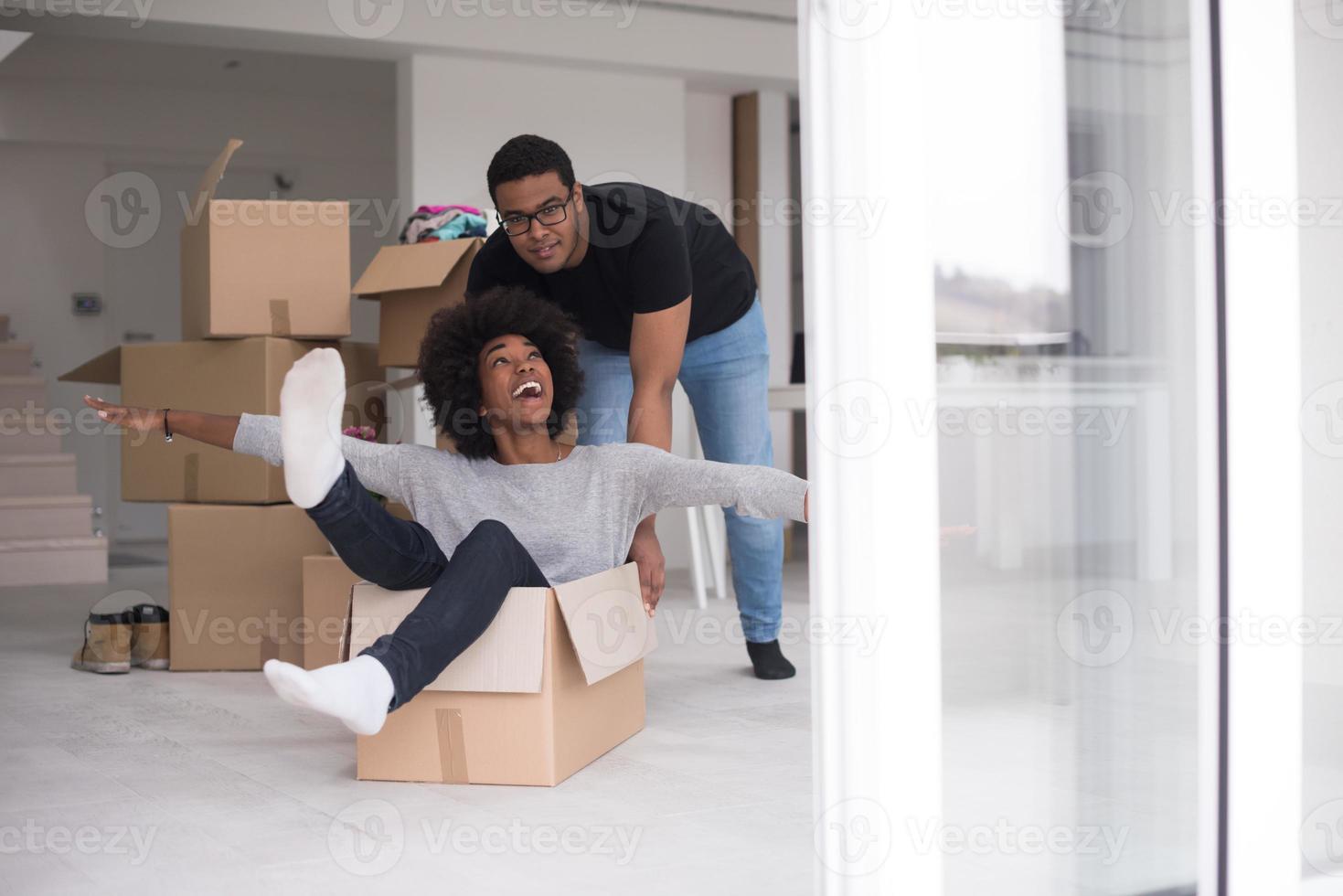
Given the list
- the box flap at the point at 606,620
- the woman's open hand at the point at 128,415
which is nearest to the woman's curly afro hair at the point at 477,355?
the box flap at the point at 606,620

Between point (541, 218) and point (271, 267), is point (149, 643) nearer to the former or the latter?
point (271, 267)

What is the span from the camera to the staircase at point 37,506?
5.04m

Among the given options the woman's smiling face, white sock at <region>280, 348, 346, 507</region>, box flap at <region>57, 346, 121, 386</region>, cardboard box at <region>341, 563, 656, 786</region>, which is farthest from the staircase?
white sock at <region>280, 348, 346, 507</region>

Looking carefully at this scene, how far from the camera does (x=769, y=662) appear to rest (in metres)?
2.78

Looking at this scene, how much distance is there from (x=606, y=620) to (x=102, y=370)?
184 cm

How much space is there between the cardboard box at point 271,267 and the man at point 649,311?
2.42 ft

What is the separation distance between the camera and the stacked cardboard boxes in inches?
118

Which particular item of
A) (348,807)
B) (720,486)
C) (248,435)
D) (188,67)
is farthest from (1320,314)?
(188,67)

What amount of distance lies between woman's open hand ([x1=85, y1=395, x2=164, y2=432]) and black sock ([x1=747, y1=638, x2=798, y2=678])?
1.32 m

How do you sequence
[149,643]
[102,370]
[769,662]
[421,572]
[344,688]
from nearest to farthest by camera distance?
[344,688] → [421,572] → [769,662] → [149,643] → [102,370]

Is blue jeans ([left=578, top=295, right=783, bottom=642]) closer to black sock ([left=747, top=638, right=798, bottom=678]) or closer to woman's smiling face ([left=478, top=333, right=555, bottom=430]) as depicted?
black sock ([left=747, top=638, right=798, bottom=678])

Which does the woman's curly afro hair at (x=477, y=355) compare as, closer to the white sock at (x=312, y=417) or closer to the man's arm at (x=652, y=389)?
the man's arm at (x=652, y=389)

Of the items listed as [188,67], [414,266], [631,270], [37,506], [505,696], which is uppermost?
[188,67]

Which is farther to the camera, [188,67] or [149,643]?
[188,67]
